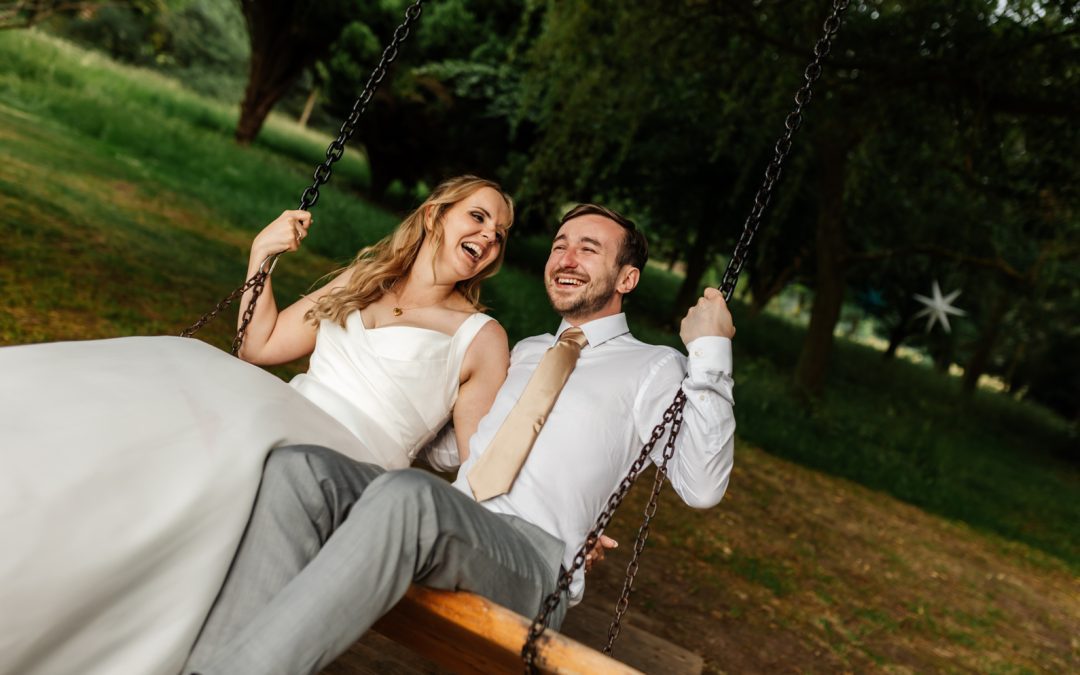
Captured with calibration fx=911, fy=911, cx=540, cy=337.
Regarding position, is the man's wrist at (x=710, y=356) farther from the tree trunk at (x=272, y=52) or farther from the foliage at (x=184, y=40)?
the foliage at (x=184, y=40)

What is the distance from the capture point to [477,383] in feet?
8.90

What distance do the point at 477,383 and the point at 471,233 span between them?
0.47m

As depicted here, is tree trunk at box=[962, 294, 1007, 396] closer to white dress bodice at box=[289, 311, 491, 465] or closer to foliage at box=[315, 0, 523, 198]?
foliage at box=[315, 0, 523, 198]

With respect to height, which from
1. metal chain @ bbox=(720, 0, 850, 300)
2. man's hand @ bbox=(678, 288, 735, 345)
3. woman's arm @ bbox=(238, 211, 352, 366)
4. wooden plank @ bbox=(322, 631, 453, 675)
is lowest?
wooden plank @ bbox=(322, 631, 453, 675)

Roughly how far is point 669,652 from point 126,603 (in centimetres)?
183

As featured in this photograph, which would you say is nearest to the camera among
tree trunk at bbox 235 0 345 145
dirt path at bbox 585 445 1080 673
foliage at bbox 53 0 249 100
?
dirt path at bbox 585 445 1080 673

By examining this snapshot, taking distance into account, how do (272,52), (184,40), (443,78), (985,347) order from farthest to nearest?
(184,40), (272,52), (985,347), (443,78)

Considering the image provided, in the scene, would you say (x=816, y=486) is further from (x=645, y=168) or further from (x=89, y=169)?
(x=89, y=169)

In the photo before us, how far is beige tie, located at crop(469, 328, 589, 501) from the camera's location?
2316 mm

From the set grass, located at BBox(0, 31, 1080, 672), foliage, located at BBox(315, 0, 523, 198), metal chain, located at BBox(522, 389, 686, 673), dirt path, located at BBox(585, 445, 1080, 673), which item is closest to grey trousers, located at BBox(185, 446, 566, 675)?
metal chain, located at BBox(522, 389, 686, 673)

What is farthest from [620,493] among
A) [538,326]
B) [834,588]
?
[538,326]

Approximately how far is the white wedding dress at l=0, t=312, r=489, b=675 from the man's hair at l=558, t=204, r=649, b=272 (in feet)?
3.28

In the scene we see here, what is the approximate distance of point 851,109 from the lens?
8.78 meters

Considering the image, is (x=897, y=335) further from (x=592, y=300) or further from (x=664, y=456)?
(x=664, y=456)
